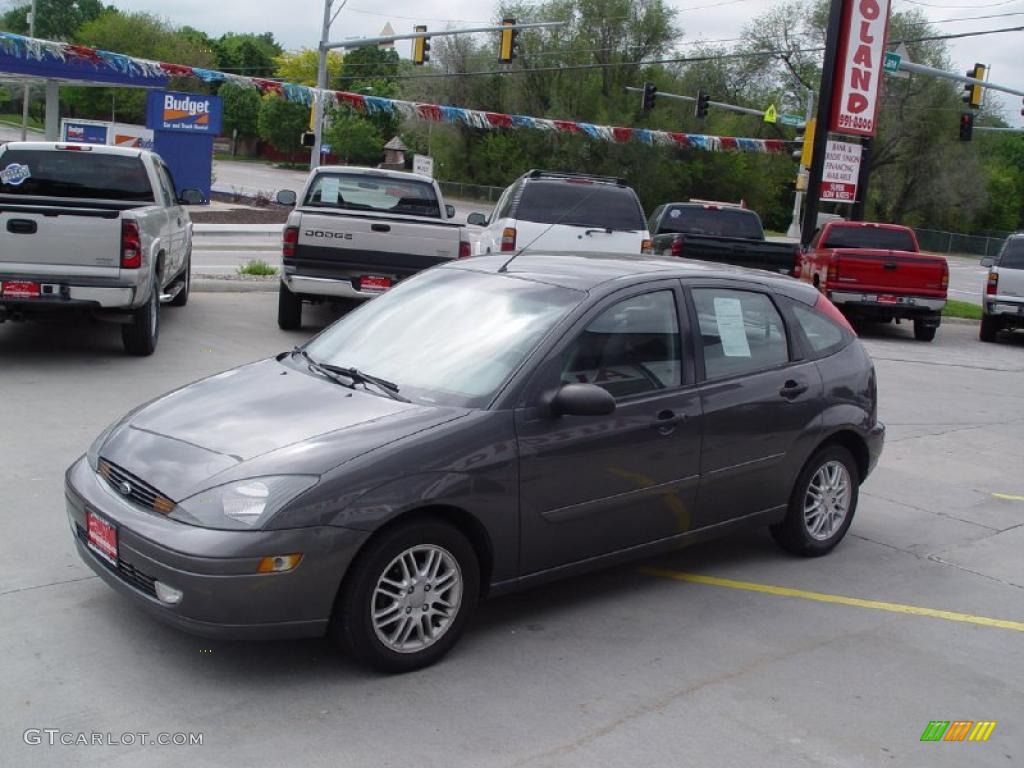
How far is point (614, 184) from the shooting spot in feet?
50.5

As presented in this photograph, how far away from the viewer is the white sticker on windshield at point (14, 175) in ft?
37.4

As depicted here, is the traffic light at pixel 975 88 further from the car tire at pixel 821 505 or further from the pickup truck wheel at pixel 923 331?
the car tire at pixel 821 505

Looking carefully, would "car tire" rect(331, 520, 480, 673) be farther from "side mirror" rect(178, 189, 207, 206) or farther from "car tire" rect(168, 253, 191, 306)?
"car tire" rect(168, 253, 191, 306)

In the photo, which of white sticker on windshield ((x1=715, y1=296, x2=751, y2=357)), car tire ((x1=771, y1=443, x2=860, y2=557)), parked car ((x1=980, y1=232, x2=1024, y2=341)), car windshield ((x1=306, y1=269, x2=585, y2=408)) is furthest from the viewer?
parked car ((x1=980, y1=232, x2=1024, y2=341))

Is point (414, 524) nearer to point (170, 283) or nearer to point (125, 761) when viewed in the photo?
point (125, 761)

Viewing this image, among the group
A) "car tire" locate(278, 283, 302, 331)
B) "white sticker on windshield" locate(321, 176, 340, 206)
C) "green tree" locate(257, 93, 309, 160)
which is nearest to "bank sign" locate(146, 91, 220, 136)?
"white sticker on windshield" locate(321, 176, 340, 206)

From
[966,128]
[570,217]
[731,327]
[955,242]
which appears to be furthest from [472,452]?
[955,242]

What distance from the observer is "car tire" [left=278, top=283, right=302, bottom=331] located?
1322 cm

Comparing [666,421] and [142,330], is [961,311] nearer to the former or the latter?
[142,330]

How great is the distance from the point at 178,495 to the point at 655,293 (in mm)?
2524

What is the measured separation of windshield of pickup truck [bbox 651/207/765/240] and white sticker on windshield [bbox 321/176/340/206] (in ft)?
26.4

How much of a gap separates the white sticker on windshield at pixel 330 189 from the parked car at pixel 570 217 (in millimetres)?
1824

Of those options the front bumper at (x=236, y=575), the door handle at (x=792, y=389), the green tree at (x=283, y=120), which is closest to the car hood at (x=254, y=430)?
the front bumper at (x=236, y=575)

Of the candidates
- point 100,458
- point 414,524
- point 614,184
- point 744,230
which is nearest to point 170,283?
point 614,184
